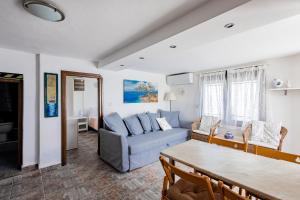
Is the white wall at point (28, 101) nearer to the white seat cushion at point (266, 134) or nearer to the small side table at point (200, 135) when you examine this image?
the small side table at point (200, 135)

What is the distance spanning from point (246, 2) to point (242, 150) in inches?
60.7

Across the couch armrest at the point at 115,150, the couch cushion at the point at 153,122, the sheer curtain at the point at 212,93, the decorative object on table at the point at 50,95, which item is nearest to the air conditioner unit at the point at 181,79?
the sheer curtain at the point at 212,93

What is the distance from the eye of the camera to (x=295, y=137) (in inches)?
118

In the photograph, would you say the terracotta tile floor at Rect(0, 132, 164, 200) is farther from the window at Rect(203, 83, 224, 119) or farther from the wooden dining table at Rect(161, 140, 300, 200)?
the window at Rect(203, 83, 224, 119)

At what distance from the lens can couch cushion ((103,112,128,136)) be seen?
128 inches

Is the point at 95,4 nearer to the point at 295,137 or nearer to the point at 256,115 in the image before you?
the point at 256,115

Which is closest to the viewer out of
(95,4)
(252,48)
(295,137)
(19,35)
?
(95,4)

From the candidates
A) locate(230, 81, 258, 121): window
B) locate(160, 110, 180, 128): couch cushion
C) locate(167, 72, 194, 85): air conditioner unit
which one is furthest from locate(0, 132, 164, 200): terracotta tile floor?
locate(167, 72, 194, 85): air conditioner unit

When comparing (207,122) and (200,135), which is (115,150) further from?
(207,122)

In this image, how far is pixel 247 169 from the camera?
128 cm

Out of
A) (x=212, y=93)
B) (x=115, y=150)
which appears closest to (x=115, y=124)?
(x=115, y=150)

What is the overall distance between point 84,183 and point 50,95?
178cm

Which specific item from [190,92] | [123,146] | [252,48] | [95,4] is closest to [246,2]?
[95,4]

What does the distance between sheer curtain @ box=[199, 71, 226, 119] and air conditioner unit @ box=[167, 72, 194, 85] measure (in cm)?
33
